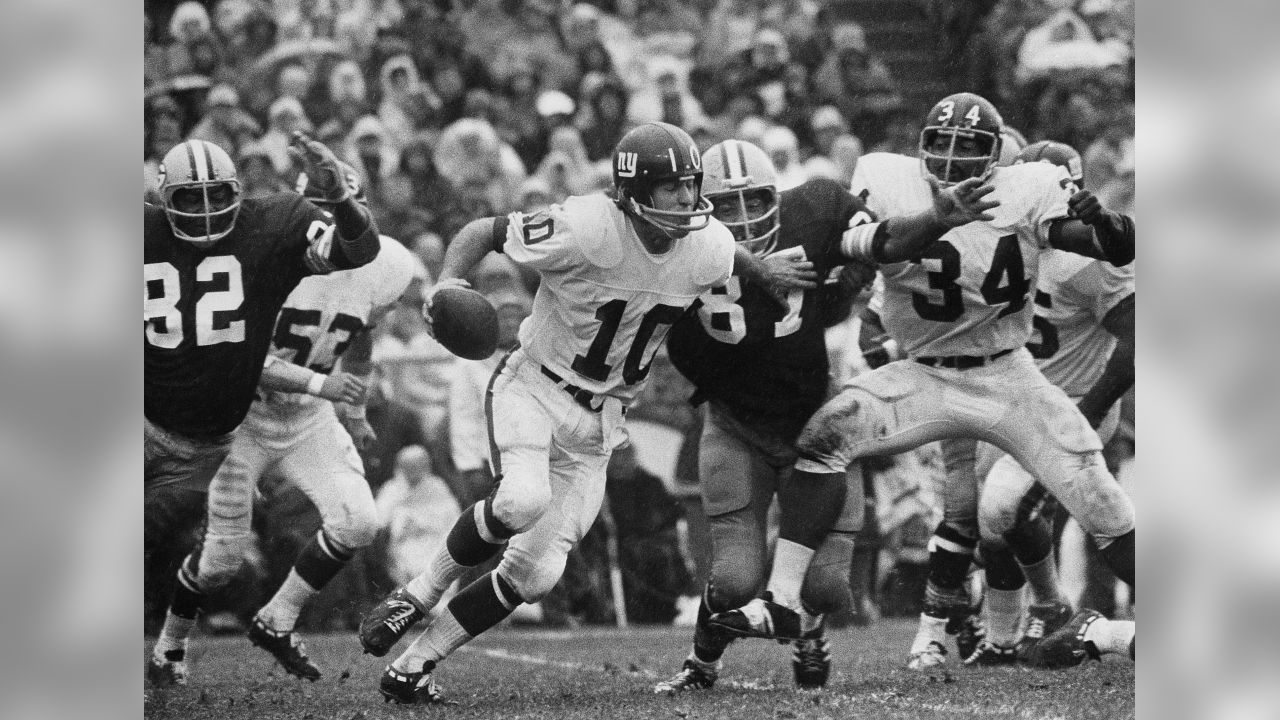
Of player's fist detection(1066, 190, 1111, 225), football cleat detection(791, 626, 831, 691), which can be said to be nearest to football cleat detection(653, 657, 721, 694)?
football cleat detection(791, 626, 831, 691)

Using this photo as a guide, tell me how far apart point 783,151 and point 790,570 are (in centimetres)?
232

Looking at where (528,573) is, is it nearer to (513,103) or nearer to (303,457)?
(303,457)

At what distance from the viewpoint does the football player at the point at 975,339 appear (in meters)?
5.04

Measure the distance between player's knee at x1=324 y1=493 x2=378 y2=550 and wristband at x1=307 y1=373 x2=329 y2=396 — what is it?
40 cm

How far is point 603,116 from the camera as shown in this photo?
7.31 metres

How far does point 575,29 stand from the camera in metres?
7.61

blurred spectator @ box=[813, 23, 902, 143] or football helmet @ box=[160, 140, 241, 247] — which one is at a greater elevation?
blurred spectator @ box=[813, 23, 902, 143]

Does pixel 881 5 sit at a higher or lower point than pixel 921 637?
higher

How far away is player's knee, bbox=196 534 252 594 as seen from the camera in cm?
547

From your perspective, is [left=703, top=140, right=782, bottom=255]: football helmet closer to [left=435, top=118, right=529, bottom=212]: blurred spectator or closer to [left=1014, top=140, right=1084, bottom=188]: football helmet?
[left=1014, top=140, right=1084, bottom=188]: football helmet

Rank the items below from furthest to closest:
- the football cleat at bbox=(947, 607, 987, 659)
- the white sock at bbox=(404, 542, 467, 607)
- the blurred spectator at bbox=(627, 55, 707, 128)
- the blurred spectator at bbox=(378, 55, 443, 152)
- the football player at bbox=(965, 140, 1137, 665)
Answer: the blurred spectator at bbox=(378, 55, 443, 152)
the blurred spectator at bbox=(627, 55, 707, 128)
the football cleat at bbox=(947, 607, 987, 659)
the football player at bbox=(965, 140, 1137, 665)
the white sock at bbox=(404, 542, 467, 607)
